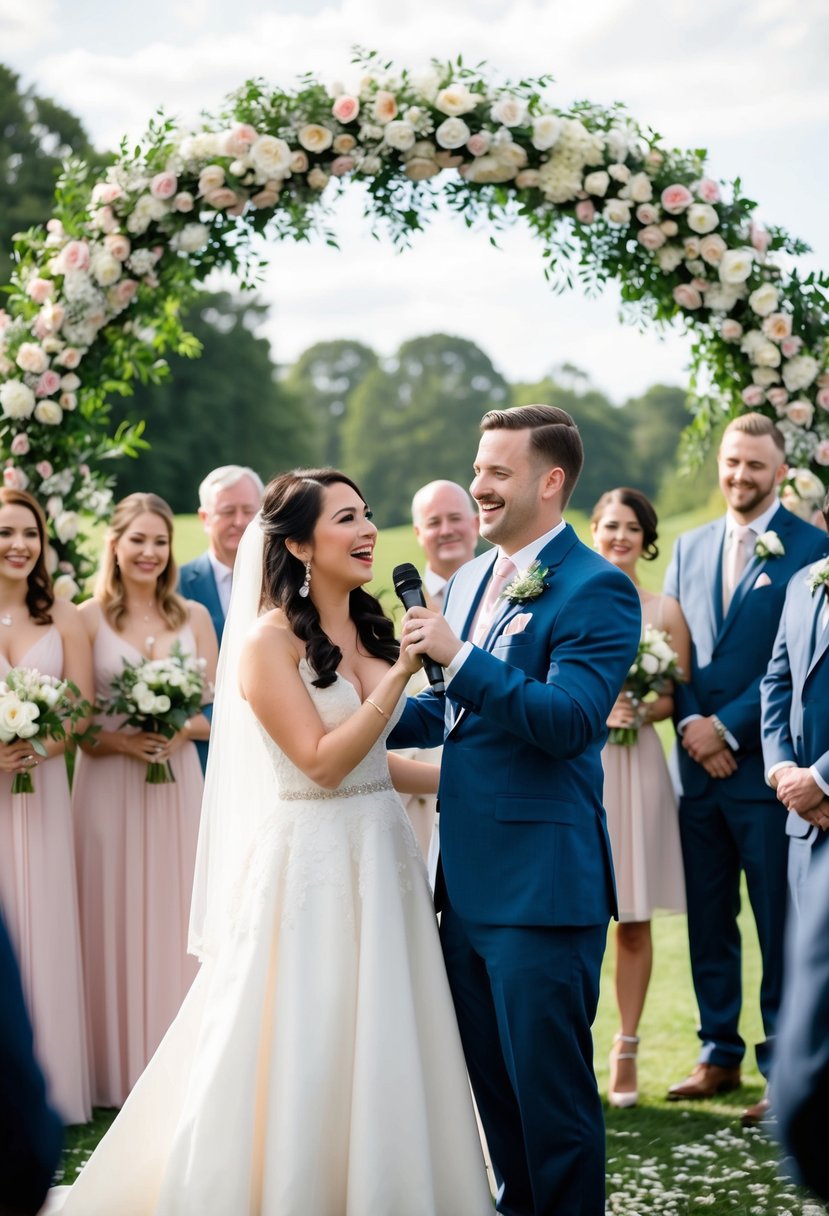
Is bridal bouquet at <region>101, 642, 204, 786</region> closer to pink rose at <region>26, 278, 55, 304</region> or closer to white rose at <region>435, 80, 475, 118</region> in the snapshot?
pink rose at <region>26, 278, 55, 304</region>

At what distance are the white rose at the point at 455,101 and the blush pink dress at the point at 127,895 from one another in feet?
9.93

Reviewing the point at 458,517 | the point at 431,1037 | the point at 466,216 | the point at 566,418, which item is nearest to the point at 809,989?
the point at 431,1037

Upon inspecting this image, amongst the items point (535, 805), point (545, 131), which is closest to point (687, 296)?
point (545, 131)

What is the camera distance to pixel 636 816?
6.86m

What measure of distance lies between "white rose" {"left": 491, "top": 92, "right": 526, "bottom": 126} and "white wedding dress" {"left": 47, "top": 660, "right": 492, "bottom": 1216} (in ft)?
12.3

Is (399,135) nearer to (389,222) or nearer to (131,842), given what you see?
(389,222)

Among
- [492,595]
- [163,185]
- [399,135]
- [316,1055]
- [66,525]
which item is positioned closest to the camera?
[316,1055]

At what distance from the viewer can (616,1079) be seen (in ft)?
21.9

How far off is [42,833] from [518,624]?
3.22 metres

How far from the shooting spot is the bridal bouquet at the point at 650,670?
6617mm

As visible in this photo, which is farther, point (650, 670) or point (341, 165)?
point (341, 165)

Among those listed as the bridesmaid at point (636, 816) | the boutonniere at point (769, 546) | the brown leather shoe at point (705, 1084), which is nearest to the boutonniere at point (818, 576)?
the boutonniere at point (769, 546)

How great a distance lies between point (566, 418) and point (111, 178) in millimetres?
3715

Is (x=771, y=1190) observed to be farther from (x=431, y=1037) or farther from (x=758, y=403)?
(x=758, y=403)
